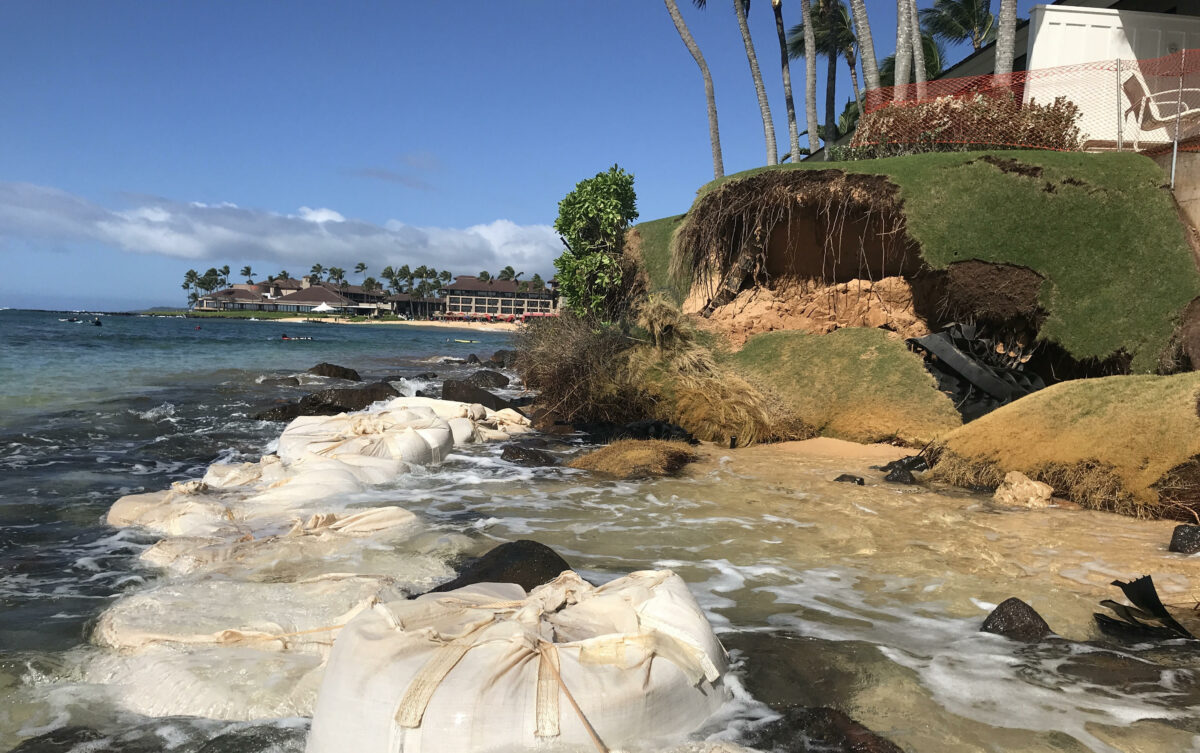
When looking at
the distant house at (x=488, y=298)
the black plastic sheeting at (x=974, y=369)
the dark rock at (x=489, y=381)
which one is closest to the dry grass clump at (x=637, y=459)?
the black plastic sheeting at (x=974, y=369)

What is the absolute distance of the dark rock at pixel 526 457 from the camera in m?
9.37

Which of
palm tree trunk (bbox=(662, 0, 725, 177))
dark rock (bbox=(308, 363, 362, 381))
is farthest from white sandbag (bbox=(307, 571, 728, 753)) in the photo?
palm tree trunk (bbox=(662, 0, 725, 177))

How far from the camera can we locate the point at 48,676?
11.5 ft

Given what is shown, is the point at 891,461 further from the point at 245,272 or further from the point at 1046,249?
the point at 245,272

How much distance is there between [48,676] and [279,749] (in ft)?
4.72

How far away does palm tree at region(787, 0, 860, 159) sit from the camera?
27875mm

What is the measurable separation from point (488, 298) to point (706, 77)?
279 ft

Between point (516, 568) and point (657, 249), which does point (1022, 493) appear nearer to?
point (516, 568)

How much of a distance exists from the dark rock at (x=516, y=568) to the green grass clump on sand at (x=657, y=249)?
10.3m

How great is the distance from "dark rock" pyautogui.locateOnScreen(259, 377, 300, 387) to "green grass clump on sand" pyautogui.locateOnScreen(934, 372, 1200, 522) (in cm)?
1674

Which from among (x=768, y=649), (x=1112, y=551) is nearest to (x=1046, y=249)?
(x=1112, y=551)

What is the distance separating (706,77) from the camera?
2781 centimetres

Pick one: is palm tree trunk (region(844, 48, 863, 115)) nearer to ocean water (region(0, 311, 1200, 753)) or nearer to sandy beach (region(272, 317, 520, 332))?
ocean water (region(0, 311, 1200, 753))

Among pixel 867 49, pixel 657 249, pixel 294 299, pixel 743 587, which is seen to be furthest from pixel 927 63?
pixel 294 299
